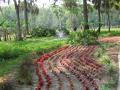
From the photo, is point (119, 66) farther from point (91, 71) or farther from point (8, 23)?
point (8, 23)

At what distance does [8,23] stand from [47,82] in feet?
93.9

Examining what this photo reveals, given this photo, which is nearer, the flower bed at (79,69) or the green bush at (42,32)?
the flower bed at (79,69)

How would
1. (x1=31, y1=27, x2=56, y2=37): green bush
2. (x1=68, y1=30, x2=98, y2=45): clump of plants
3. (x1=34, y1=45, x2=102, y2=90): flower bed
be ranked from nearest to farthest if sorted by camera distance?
(x1=34, y1=45, x2=102, y2=90): flower bed < (x1=68, y1=30, x2=98, y2=45): clump of plants < (x1=31, y1=27, x2=56, y2=37): green bush

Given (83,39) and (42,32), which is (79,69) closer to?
(83,39)

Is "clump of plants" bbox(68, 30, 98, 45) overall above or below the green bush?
above

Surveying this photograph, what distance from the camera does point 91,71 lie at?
12625 mm

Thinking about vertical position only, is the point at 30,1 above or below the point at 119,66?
above

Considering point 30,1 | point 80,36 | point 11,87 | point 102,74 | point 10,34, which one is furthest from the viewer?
point 30,1

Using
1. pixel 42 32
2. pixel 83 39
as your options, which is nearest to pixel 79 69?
pixel 83 39

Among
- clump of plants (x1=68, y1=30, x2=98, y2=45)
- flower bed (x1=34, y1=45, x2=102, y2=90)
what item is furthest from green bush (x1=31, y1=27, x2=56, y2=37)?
flower bed (x1=34, y1=45, x2=102, y2=90)

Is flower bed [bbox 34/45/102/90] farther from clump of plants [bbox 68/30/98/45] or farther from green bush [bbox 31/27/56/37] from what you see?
green bush [bbox 31/27/56/37]

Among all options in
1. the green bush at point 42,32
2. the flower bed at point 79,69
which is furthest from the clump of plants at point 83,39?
the green bush at point 42,32

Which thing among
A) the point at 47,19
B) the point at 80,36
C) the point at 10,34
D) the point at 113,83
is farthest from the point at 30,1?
the point at 47,19

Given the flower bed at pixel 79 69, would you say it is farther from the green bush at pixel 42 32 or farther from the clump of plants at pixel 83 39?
the green bush at pixel 42 32
